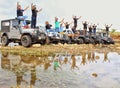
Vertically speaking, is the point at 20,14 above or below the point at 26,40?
above

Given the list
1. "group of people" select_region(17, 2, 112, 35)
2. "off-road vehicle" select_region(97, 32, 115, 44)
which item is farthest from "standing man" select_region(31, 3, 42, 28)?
"off-road vehicle" select_region(97, 32, 115, 44)

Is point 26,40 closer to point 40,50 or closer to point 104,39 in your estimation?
point 40,50

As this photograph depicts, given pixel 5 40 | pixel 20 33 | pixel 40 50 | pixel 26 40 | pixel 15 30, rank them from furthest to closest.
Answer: pixel 5 40 < pixel 15 30 < pixel 20 33 < pixel 26 40 < pixel 40 50

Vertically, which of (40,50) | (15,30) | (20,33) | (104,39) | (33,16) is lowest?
(40,50)

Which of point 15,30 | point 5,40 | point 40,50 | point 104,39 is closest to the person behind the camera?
point 40,50

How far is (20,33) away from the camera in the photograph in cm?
2381

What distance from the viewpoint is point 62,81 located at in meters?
8.65

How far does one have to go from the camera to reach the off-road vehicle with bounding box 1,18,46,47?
23.0m

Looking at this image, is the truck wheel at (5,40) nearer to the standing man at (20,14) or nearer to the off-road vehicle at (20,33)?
the off-road vehicle at (20,33)

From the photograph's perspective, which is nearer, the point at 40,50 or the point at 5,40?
the point at 40,50

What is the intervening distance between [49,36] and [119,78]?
16858 mm

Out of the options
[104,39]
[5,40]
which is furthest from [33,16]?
[104,39]

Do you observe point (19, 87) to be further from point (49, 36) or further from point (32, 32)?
point (49, 36)

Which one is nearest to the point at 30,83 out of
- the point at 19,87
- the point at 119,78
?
the point at 19,87
